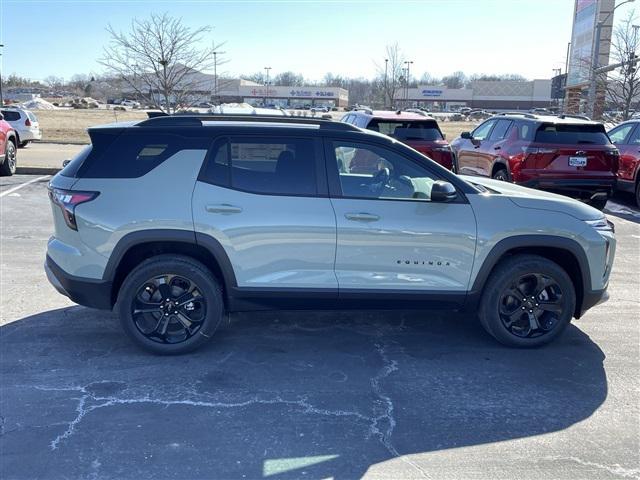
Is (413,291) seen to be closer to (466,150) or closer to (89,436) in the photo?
(89,436)

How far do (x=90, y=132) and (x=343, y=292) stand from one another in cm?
227

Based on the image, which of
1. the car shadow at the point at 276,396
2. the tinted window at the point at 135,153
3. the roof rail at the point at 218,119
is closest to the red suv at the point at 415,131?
the car shadow at the point at 276,396

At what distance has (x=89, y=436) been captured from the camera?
11.1 feet

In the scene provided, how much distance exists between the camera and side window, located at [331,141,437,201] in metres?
4.51

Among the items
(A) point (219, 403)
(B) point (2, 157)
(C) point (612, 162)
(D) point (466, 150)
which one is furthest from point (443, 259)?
(B) point (2, 157)

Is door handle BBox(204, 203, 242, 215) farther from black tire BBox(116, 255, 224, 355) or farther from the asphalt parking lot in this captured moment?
the asphalt parking lot

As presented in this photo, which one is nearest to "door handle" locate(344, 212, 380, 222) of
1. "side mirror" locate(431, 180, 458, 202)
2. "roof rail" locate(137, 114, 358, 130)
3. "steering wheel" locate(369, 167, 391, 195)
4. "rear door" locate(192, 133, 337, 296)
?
"rear door" locate(192, 133, 337, 296)

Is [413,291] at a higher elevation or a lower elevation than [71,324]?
higher

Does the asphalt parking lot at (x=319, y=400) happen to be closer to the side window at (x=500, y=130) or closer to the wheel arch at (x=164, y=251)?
the wheel arch at (x=164, y=251)

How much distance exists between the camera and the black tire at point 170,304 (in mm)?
A: 4367

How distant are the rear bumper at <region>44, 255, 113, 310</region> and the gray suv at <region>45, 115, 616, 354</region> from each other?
0.04 ft

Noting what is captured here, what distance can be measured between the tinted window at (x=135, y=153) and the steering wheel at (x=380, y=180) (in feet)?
4.28

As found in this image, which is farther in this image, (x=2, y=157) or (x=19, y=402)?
(x=2, y=157)

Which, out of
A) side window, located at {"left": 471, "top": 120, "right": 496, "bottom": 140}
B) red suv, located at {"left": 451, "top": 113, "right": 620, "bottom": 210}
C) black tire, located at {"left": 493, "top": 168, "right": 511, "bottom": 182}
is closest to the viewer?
red suv, located at {"left": 451, "top": 113, "right": 620, "bottom": 210}
